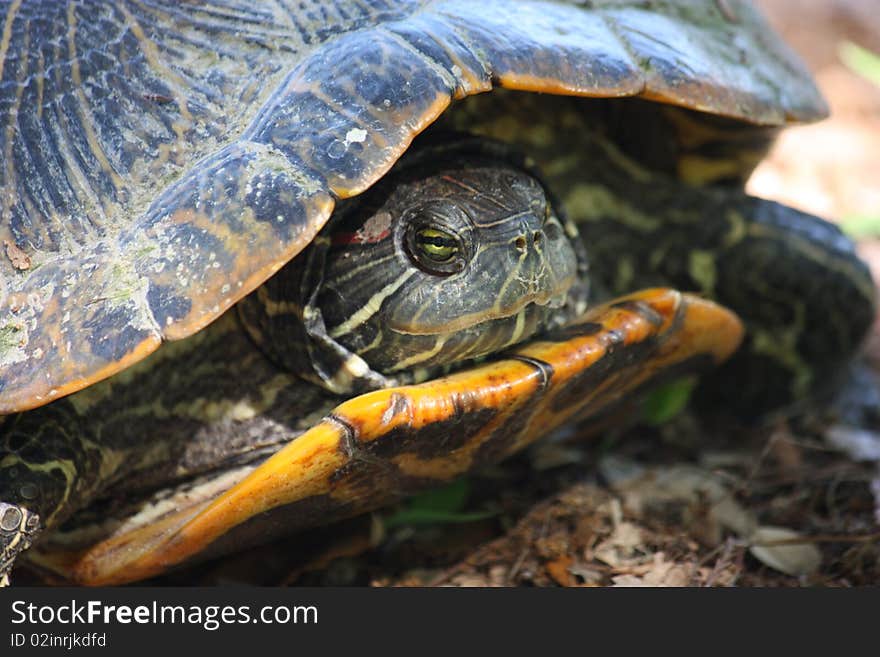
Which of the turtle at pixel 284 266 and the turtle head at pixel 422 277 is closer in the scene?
the turtle at pixel 284 266

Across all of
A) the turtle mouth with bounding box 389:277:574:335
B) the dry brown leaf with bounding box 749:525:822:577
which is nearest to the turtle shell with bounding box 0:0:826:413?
the turtle mouth with bounding box 389:277:574:335

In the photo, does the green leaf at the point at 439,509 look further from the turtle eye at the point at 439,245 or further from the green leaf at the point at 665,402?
the turtle eye at the point at 439,245

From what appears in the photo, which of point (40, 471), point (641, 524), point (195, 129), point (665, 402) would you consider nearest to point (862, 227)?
point (665, 402)

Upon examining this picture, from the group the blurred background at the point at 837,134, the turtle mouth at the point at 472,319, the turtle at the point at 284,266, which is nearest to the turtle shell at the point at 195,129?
the turtle at the point at 284,266

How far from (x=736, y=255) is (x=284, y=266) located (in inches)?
61.3

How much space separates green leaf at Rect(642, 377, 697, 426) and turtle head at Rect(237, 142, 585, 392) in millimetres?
1054

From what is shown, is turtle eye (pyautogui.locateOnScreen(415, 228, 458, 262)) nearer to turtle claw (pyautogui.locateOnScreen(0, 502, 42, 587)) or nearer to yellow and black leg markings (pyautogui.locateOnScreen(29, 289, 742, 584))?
yellow and black leg markings (pyautogui.locateOnScreen(29, 289, 742, 584))

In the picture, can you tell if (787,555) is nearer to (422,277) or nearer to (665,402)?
(665,402)

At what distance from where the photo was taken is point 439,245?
2.03m

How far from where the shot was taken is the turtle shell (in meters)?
1.86

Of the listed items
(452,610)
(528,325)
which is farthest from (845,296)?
(452,610)

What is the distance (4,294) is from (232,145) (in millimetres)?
561

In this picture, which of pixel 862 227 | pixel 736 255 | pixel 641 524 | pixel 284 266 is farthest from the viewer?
pixel 862 227

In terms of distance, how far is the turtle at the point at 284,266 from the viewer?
1.89 metres
